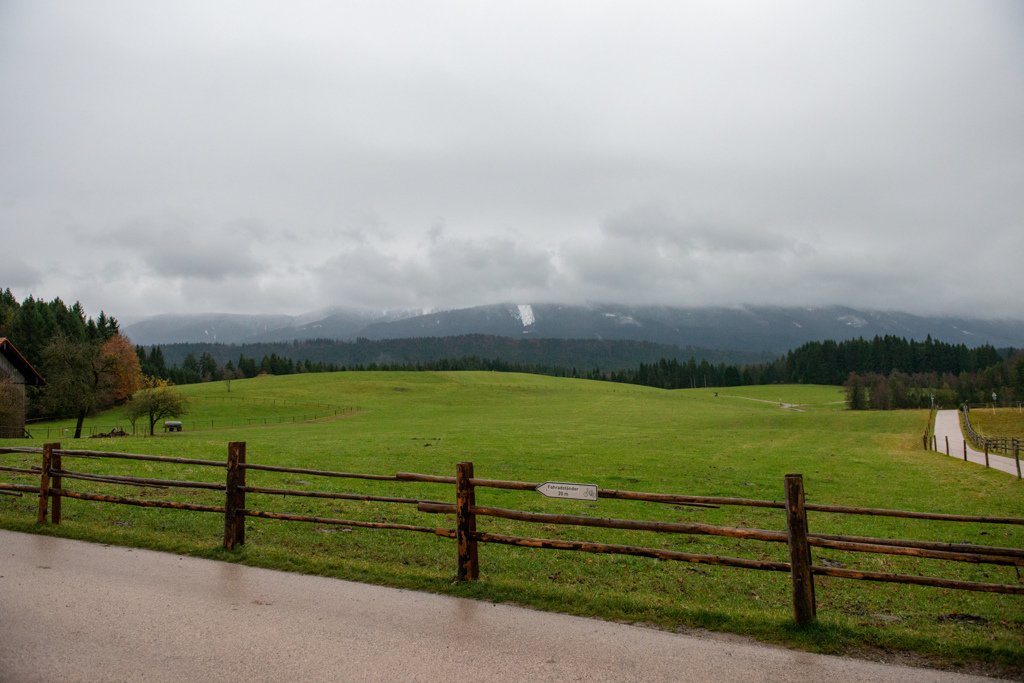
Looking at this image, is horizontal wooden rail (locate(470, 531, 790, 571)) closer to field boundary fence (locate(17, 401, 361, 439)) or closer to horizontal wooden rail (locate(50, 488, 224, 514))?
horizontal wooden rail (locate(50, 488, 224, 514))

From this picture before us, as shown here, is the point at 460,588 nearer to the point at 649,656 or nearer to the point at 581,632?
the point at 581,632

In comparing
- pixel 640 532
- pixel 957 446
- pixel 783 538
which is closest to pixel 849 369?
pixel 957 446

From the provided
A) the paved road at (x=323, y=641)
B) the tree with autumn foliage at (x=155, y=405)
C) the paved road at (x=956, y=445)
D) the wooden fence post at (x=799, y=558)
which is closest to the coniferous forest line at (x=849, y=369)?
the paved road at (x=956, y=445)

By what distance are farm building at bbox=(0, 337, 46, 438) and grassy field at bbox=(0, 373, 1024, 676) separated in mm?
14584

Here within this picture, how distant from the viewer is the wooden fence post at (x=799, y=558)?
7.36 m

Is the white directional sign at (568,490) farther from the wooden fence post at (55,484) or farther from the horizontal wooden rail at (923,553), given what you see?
the wooden fence post at (55,484)

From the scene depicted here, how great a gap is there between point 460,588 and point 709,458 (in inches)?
1099

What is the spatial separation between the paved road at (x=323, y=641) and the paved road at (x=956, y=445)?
34729mm

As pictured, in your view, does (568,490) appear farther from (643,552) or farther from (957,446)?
(957,446)

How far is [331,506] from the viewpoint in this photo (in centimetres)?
1636

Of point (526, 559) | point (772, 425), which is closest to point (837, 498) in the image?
point (526, 559)

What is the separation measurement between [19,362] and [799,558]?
55.0 m

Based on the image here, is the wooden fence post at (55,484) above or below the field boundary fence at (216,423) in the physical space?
above

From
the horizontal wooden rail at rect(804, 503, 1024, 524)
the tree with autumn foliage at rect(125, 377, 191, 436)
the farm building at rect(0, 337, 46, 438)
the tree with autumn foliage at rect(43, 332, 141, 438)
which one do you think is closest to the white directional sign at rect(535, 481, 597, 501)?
the horizontal wooden rail at rect(804, 503, 1024, 524)
